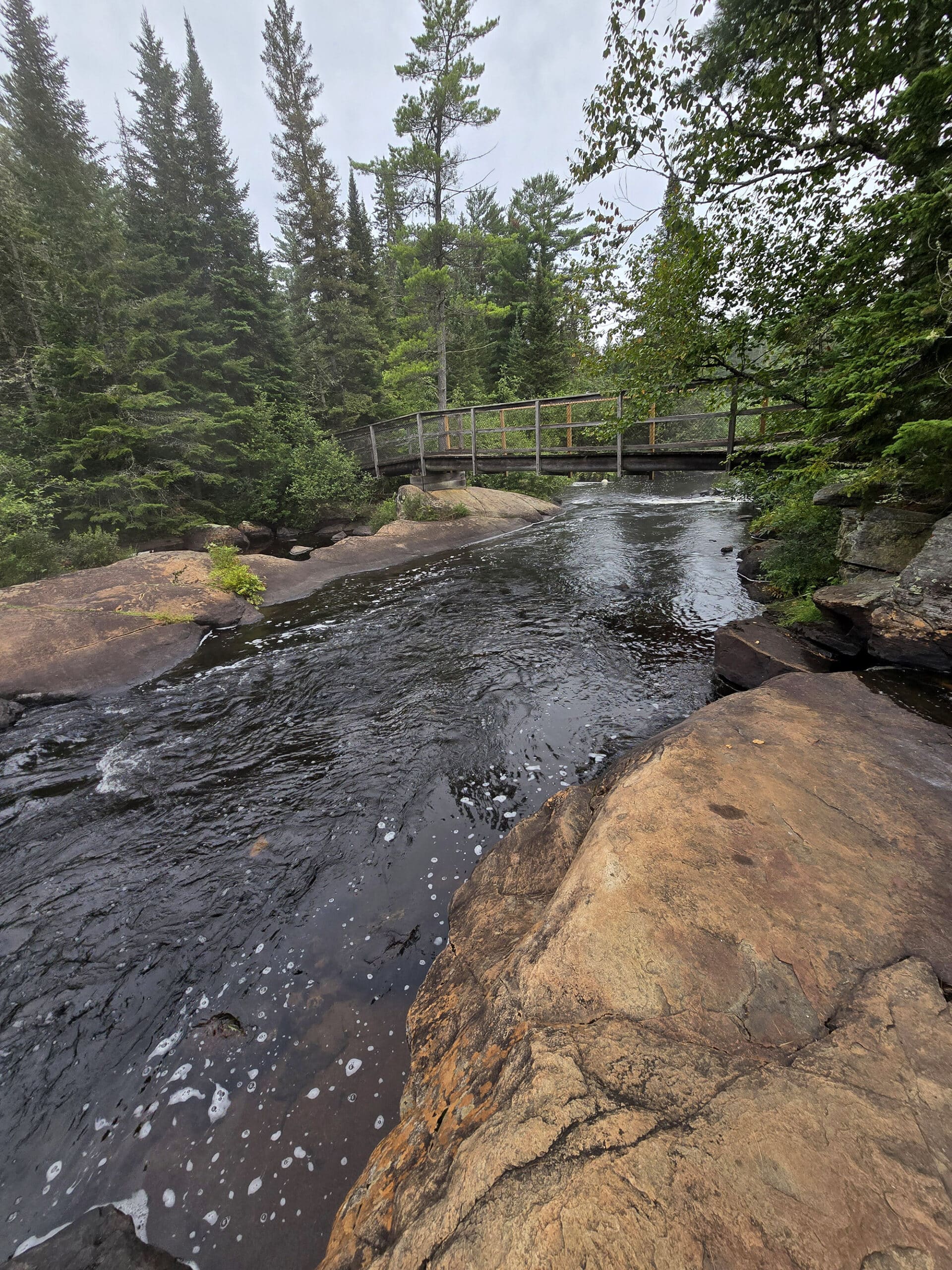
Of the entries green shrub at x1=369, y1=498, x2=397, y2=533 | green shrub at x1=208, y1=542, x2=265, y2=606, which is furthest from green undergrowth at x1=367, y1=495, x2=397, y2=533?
green shrub at x1=208, y1=542, x2=265, y2=606

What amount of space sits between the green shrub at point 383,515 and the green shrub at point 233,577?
20.4 feet

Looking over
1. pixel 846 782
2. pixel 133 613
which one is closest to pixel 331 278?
pixel 133 613

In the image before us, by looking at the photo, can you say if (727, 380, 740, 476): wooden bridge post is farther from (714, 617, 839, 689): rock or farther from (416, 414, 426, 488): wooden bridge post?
(416, 414, 426, 488): wooden bridge post

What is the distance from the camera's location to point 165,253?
16.4 m

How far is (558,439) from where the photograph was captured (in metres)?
14.9

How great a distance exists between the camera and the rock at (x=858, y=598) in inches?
175

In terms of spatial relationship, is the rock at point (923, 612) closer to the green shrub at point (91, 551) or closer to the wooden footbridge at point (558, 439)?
the wooden footbridge at point (558, 439)

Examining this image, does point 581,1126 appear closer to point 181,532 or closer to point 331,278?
point 181,532

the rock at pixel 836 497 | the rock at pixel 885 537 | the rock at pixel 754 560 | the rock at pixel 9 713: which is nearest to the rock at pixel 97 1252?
the rock at pixel 9 713

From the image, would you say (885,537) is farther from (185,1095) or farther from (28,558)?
(28,558)

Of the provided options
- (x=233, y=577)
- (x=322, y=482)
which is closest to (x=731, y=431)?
(x=233, y=577)

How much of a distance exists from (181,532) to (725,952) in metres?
16.6

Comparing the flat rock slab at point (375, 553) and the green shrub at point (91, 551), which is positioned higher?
the green shrub at point (91, 551)

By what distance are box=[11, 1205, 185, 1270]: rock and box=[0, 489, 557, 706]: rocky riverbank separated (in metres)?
5.68
